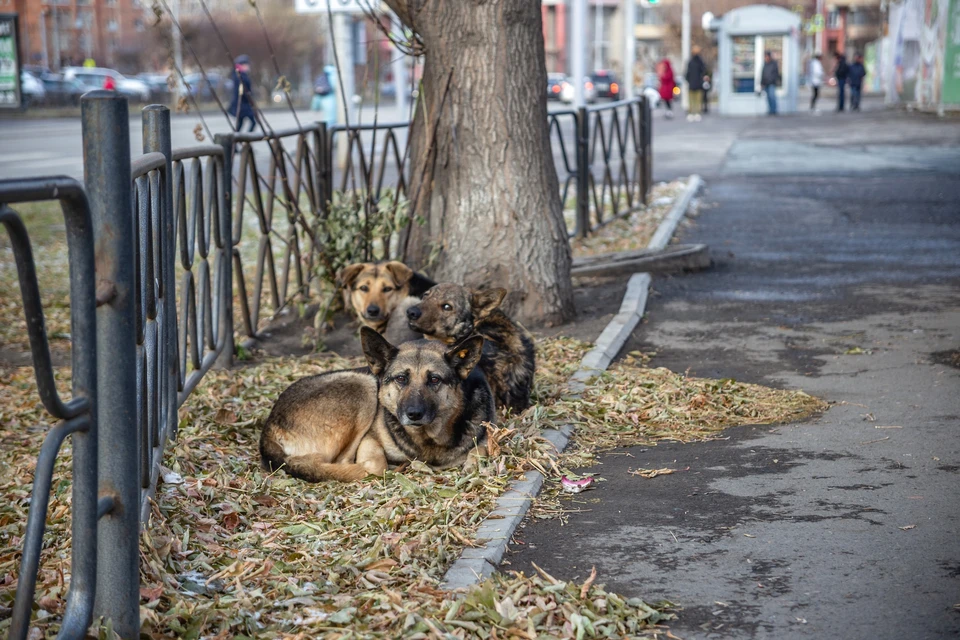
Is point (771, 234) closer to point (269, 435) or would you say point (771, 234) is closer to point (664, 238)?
point (664, 238)

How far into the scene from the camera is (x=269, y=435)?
4961mm

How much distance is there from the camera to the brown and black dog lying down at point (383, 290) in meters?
6.68

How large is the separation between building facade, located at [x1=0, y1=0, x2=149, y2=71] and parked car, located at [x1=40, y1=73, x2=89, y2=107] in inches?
777

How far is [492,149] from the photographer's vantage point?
25.2 feet

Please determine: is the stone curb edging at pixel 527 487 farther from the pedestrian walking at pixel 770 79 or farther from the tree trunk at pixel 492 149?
the pedestrian walking at pixel 770 79

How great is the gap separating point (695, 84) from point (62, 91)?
29380mm

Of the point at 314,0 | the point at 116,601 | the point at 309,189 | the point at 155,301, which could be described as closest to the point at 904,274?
the point at 309,189

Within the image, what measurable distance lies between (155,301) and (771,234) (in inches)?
366

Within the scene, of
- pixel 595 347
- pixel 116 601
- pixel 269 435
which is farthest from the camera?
pixel 595 347

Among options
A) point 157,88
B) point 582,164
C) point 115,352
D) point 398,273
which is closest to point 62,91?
point 157,88

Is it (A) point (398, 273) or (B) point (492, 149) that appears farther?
(B) point (492, 149)

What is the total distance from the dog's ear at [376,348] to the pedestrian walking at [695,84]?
31672mm

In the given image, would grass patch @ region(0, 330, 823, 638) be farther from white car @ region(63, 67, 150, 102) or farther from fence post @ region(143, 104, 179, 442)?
white car @ region(63, 67, 150, 102)

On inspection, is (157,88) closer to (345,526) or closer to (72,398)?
(345,526)
